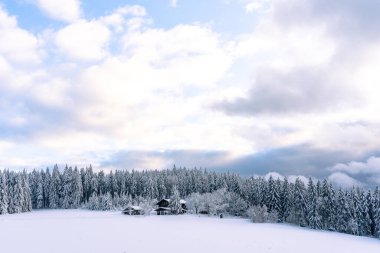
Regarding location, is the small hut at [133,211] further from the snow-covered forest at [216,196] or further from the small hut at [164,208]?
the snow-covered forest at [216,196]

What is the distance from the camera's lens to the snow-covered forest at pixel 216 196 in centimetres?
11175

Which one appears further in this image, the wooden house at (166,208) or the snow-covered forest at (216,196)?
the wooden house at (166,208)

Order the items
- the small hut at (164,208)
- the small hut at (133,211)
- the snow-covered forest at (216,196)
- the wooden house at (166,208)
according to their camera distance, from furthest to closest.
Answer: the small hut at (164,208) → the wooden house at (166,208) → the small hut at (133,211) → the snow-covered forest at (216,196)

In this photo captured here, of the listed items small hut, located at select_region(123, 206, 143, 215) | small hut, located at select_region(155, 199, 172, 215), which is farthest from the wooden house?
small hut, located at select_region(123, 206, 143, 215)

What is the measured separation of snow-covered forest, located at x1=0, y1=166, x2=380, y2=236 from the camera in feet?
367

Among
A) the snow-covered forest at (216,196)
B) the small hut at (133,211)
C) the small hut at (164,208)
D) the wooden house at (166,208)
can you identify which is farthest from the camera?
the small hut at (164,208)

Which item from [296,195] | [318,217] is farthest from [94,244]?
[296,195]

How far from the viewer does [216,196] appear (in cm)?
15338

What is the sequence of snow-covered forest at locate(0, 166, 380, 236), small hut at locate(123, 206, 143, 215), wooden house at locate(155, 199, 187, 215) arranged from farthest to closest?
wooden house at locate(155, 199, 187, 215)
small hut at locate(123, 206, 143, 215)
snow-covered forest at locate(0, 166, 380, 236)

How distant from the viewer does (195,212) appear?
511 ft

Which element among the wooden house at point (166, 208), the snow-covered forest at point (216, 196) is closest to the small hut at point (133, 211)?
the wooden house at point (166, 208)

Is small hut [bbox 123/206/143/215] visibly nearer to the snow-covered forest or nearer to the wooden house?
the wooden house

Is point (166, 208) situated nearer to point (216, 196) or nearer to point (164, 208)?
point (164, 208)

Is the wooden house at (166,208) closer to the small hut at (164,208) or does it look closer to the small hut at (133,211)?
the small hut at (164,208)
